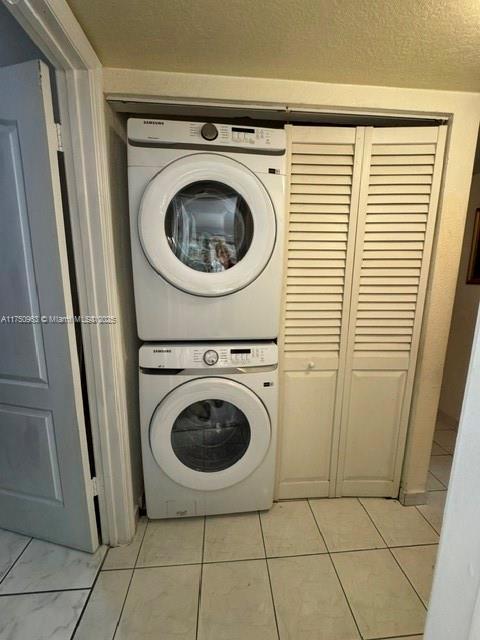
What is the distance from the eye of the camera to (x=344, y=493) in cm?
158

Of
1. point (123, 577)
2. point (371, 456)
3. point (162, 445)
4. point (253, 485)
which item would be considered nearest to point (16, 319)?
point (162, 445)

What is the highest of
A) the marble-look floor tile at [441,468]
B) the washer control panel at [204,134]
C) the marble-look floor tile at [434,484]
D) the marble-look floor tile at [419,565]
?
the washer control panel at [204,134]

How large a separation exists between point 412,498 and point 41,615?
1741 millimetres

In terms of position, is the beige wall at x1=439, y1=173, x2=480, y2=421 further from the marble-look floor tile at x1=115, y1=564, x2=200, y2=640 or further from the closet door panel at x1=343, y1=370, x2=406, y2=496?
the marble-look floor tile at x1=115, y1=564, x2=200, y2=640

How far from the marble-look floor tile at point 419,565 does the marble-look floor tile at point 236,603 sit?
1.98 feet

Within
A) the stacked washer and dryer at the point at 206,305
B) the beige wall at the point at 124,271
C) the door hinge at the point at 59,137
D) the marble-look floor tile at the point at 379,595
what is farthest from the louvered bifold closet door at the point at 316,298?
the door hinge at the point at 59,137

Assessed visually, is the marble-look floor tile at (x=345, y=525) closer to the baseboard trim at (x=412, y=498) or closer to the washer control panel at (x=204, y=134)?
the baseboard trim at (x=412, y=498)

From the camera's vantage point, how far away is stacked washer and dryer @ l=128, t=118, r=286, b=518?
3.69 ft

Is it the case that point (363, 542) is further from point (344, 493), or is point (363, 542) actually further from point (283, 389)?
point (283, 389)

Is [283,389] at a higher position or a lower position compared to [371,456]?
higher

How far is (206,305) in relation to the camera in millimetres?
1236

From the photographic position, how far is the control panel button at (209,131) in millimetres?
1120

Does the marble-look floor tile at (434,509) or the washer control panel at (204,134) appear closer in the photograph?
the washer control panel at (204,134)

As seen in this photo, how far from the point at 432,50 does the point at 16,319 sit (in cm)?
181
